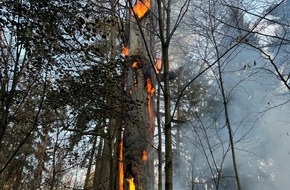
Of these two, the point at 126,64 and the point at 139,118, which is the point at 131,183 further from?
the point at 126,64

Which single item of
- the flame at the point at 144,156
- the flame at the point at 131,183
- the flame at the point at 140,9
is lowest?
the flame at the point at 131,183

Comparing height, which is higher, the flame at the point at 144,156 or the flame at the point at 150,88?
the flame at the point at 150,88

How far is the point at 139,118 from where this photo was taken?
5016 mm

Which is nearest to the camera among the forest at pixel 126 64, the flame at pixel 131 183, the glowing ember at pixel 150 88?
the forest at pixel 126 64

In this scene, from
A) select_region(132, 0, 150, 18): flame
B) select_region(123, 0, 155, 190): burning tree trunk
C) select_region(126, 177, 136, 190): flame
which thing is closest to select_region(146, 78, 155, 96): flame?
select_region(123, 0, 155, 190): burning tree trunk

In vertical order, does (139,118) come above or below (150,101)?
below

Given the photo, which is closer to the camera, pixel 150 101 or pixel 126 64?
pixel 126 64

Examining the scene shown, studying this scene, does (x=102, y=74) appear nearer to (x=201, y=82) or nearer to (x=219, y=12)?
(x=219, y=12)

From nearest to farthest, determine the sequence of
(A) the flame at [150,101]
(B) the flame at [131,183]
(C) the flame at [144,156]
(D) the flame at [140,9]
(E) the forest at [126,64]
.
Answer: (E) the forest at [126,64], (B) the flame at [131,183], (C) the flame at [144,156], (A) the flame at [150,101], (D) the flame at [140,9]

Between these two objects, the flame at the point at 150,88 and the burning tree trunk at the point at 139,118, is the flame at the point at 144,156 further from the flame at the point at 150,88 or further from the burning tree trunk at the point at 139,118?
the flame at the point at 150,88

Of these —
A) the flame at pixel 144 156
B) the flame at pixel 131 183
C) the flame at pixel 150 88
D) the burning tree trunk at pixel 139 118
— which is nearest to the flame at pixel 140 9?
the burning tree trunk at pixel 139 118

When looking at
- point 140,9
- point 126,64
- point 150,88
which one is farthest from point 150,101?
point 140,9

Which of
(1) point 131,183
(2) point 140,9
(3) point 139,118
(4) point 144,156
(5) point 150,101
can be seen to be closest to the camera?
(1) point 131,183

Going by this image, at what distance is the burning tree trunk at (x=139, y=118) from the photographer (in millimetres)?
4684
